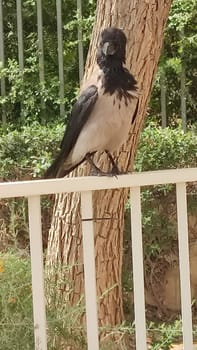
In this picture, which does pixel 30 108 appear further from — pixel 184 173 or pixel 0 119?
pixel 184 173

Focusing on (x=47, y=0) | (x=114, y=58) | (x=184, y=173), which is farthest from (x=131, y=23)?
(x=47, y=0)

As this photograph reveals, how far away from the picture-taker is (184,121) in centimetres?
594

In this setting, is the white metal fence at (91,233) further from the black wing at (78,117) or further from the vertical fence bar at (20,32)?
the vertical fence bar at (20,32)

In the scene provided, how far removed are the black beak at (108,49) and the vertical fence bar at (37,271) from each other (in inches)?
36.8

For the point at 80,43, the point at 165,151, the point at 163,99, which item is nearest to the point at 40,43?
the point at 80,43

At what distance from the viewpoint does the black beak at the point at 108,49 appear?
3123 mm

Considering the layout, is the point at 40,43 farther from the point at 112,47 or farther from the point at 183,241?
the point at 183,241

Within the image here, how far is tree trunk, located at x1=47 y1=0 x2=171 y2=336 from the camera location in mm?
3836

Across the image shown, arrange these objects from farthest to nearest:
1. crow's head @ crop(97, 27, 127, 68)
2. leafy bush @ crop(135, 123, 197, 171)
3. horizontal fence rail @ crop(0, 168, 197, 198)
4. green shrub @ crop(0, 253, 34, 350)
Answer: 1. leafy bush @ crop(135, 123, 197, 171)
2. crow's head @ crop(97, 27, 127, 68)
3. green shrub @ crop(0, 253, 34, 350)
4. horizontal fence rail @ crop(0, 168, 197, 198)

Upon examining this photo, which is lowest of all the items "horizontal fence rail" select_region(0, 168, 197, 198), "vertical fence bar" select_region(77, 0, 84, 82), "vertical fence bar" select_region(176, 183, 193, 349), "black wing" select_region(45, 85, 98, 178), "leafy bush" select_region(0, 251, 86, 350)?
"leafy bush" select_region(0, 251, 86, 350)

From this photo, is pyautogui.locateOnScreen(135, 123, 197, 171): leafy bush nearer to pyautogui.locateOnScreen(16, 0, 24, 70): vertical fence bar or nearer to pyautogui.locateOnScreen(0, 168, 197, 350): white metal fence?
pyautogui.locateOnScreen(16, 0, 24, 70): vertical fence bar

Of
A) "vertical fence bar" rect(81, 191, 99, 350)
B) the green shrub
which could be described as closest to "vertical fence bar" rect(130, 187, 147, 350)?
"vertical fence bar" rect(81, 191, 99, 350)

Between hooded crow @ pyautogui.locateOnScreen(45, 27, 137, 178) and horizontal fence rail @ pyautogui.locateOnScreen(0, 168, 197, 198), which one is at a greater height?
hooded crow @ pyautogui.locateOnScreen(45, 27, 137, 178)

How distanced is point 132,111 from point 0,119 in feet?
9.70
